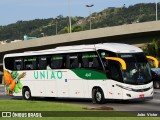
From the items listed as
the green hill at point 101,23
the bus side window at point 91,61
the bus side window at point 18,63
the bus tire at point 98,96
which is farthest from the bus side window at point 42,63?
the green hill at point 101,23

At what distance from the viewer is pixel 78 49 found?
76.4 ft

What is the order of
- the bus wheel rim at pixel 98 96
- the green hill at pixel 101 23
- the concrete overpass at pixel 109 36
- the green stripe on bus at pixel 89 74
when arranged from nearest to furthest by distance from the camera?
the green stripe on bus at pixel 89 74 < the bus wheel rim at pixel 98 96 < the concrete overpass at pixel 109 36 < the green hill at pixel 101 23

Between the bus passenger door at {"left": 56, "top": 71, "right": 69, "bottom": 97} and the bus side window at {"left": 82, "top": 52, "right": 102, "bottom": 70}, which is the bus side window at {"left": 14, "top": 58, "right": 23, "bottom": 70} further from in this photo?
the bus side window at {"left": 82, "top": 52, "right": 102, "bottom": 70}

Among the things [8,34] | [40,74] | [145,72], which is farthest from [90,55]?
[8,34]

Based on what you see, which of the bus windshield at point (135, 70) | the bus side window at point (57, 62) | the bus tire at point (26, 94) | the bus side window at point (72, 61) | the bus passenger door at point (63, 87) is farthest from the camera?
the bus tire at point (26, 94)

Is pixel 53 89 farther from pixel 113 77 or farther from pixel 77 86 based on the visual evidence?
pixel 113 77

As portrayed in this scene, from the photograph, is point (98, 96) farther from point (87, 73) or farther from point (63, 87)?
point (63, 87)

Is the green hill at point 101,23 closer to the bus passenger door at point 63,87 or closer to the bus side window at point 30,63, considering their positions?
the bus side window at point 30,63

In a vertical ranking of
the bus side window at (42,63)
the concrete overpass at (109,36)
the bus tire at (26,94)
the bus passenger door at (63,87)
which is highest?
the concrete overpass at (109,36)

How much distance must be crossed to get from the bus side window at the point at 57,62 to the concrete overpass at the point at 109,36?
2744 cm

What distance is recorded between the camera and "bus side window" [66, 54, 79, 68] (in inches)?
917

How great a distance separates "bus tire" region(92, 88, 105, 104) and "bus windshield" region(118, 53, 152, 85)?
5.17ft

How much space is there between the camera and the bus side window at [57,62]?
24.2m

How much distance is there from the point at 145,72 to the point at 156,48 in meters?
31.1
